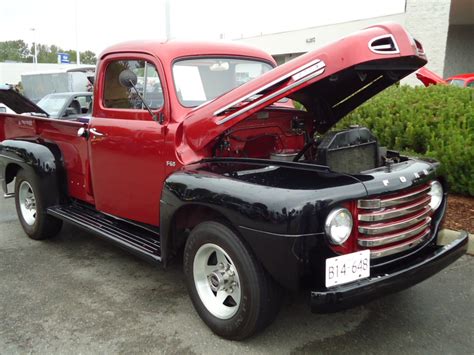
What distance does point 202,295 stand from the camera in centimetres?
327

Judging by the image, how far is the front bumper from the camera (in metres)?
2.54

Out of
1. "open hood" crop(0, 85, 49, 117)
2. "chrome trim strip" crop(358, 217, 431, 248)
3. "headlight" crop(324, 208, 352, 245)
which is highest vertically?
"open hood" crop(0, 85, 49, 117)

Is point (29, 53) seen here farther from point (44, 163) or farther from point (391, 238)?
point (391, 238)

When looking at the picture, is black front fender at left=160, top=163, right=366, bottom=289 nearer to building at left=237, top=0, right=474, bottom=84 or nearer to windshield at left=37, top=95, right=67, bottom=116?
windshield at left=37, top=95, right=67, bottom=116

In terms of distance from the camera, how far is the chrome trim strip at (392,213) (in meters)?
2.77

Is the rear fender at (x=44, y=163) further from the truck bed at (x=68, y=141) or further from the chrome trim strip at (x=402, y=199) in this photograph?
the chrome trim strip at (x=402, y=199)

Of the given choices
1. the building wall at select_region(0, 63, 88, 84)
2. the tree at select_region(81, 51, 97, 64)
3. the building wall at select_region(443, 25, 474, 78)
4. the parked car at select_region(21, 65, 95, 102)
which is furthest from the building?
the tree at select_region(81, 51, 97, 64)

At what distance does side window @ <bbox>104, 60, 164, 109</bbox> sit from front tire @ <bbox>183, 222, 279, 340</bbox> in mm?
1303

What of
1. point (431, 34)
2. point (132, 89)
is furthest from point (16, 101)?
point (431, 34)

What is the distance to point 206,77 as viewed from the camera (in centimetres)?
398

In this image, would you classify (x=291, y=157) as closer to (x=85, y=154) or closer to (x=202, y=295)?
(x=202, y=295)

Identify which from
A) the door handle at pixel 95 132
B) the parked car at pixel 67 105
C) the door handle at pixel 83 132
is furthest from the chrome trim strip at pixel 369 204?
the parked car at pixel 67 105

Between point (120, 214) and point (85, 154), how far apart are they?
792 mm

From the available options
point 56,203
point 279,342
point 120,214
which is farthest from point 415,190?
point 56,203
